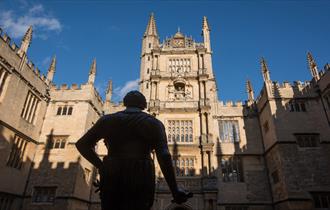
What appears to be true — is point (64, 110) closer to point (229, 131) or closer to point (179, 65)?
point (179, 65)

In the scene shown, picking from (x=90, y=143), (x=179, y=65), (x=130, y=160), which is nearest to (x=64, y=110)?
(x=179, y=65)

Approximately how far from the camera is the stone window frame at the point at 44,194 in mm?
15320

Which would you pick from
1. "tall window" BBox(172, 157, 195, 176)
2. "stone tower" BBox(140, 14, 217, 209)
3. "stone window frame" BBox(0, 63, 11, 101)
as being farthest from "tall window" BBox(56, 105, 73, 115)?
"tall window" BBox(172, 157, 195, 176)

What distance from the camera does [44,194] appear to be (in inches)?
615

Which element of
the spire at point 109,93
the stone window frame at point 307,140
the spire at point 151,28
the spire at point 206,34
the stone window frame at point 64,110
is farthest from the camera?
the spire at point 151,28

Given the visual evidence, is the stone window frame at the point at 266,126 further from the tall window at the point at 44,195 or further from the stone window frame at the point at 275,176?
the tall window at the point at 44,195

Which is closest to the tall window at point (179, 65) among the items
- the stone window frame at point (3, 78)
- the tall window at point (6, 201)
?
the stone window frame at point (3, 78)

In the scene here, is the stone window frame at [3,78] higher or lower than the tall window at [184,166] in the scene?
higher

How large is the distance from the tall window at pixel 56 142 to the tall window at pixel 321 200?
16.9m

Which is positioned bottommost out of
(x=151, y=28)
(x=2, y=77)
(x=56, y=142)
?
(x=56, y=142)

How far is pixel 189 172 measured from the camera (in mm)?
17984

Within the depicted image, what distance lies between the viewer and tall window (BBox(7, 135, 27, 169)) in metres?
14.9

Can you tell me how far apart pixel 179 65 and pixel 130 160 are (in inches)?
853

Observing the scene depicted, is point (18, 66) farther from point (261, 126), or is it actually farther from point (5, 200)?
→ point (261, 126)
